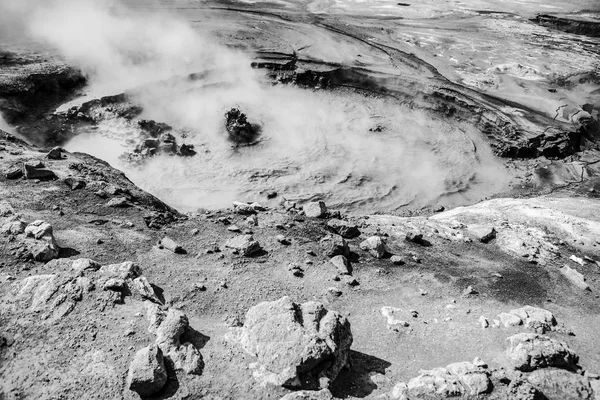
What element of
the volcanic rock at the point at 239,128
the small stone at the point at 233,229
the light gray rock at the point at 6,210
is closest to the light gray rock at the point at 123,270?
the small stone at the point at 233,229

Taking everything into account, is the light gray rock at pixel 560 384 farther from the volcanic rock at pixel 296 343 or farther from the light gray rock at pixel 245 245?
the light gray rock at pixel 245 245

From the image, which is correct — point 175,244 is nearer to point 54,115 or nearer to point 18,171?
point 18,171

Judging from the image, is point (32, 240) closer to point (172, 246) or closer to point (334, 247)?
point (172, 246)

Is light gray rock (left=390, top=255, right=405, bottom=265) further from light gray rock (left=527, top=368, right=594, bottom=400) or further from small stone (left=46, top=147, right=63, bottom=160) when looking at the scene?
small stone (left=46, top=147, right=63, bottom=160)

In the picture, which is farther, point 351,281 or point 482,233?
point 482,233

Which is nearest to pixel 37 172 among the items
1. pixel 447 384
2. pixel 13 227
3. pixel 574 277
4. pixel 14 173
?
pixel 14 173
